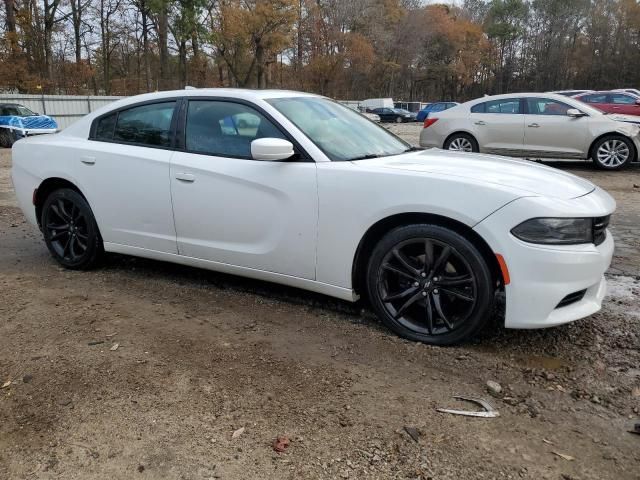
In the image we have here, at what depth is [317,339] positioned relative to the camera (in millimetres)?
3273

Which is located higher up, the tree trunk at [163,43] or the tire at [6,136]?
the tree trunk at [163,43]

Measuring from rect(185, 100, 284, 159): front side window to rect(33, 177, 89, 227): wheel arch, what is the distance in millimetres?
1232

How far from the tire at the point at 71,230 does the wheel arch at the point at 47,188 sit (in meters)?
0.04

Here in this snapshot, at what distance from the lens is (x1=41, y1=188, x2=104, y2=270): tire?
447 centimetres

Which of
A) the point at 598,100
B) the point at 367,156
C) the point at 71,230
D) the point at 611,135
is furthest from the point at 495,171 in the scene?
the point at 598,100

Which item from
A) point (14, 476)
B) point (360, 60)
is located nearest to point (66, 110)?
point (14, 476)

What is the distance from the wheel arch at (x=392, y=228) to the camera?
9.80ft

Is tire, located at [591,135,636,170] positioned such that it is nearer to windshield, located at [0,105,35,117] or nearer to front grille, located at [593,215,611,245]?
front grille, located at [593,215,611,245]

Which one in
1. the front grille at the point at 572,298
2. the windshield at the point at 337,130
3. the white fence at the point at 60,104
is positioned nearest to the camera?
the front grille at the point at 572,298

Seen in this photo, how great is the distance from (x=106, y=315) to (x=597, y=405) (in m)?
3.02

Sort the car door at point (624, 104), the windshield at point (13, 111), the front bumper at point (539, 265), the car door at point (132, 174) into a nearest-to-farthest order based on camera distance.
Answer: the front bumper at point (539, 265) < the car door at point (132, 174) < the car door at point (624, 104) < the windshield at point (13, 111)

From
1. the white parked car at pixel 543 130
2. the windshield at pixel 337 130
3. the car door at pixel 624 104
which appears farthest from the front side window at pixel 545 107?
the windshield at pixel 337 130

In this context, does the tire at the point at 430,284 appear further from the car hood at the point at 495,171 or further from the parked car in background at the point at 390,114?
the parked car in background at the point at 390,114

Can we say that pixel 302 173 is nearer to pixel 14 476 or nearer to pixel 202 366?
pixel 202 366
